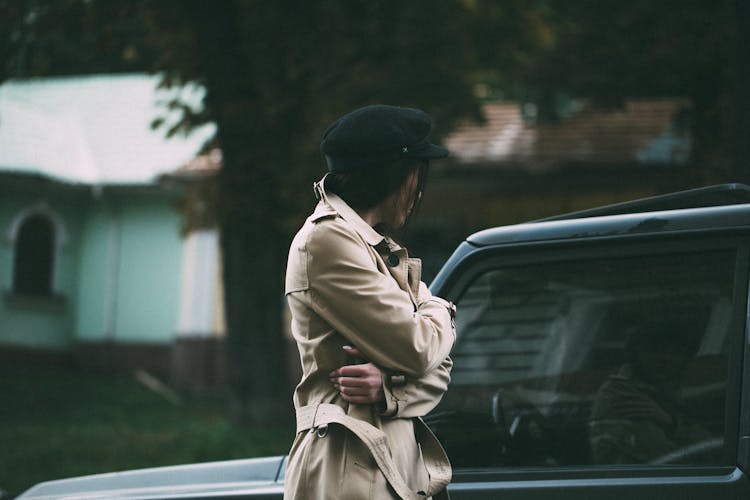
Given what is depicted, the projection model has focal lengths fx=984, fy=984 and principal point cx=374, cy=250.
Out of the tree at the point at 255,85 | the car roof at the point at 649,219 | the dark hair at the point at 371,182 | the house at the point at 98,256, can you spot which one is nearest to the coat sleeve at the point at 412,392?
the dark hair at the point at 371,182

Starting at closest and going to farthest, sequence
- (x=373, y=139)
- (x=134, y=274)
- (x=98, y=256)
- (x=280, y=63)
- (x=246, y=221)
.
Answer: (x=373, y=139) < (x=246, y=221) < (x=280, y=63) < (x=134, y=274) < (x=98, y=256)

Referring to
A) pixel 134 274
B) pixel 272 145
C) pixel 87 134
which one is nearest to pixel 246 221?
pixel 272 145

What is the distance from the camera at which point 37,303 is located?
19.6m

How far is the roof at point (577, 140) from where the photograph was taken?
51.3ft

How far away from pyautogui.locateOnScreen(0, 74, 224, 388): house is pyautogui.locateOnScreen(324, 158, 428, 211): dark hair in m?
16.7

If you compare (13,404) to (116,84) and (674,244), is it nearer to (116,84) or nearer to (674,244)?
(116,84)

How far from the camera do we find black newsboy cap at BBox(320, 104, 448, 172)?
7.68ft

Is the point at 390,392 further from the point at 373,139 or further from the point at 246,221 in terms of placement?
the point at 246,221

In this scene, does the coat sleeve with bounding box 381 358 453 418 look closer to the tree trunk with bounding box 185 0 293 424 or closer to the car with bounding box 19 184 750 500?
the car with bounding box 19 184 750 500

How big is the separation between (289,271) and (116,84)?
23267 millimetres

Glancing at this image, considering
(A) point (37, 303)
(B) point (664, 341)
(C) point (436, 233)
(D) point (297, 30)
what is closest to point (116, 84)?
(A) point (37, 303)

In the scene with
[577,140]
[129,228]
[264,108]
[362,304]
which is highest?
[264,108]

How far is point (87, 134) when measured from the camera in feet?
71.3

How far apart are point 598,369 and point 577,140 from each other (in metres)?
13.6
